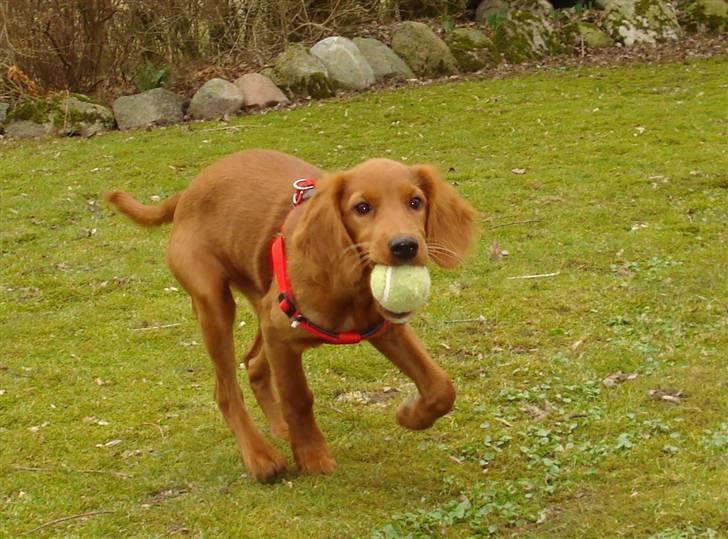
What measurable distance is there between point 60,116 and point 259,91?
2855 millimetres

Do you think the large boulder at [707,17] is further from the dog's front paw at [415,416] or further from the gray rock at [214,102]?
the dog's front paw at [415,416]

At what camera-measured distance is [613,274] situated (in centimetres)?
779

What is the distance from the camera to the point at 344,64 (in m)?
16.5

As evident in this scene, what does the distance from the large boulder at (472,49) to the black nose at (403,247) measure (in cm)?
1373

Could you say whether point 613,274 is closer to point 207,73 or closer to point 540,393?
point 540,393

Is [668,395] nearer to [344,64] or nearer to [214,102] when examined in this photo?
[214,102]

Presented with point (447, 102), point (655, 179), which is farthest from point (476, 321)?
point (447, 102)

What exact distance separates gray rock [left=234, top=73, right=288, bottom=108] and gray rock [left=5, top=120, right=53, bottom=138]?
2807mm

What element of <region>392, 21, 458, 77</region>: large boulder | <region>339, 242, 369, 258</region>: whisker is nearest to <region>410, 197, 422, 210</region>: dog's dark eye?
<region>339, 242, 369, 258</region>: whisker

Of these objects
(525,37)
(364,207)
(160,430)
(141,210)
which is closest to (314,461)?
(160,430)

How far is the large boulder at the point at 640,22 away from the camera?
18.1m

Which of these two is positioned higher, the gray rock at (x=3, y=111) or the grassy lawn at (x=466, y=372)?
the gray rock at (x=3, y=111)

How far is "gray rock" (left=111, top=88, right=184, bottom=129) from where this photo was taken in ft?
50.5

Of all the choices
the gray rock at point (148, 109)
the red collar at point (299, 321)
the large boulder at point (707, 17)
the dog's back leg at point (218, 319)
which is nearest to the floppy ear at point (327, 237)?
the red collar at point (299, 321)
